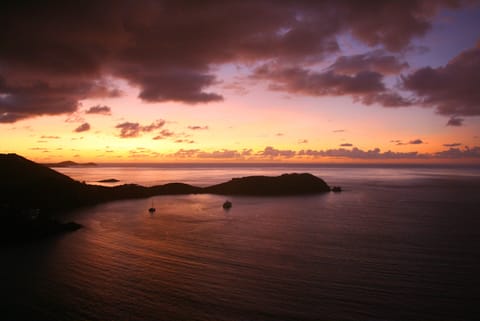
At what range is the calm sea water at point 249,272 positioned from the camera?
23.1m

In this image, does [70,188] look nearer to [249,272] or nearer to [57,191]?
[57,191]

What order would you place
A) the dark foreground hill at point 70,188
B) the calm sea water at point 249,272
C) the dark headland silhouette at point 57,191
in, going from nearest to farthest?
the calm sea water at point 249,272
the dark headland silhouette at point 57,191
the dark foreground hill at point 70,188

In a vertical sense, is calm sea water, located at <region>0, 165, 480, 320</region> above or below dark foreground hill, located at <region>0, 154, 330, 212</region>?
below

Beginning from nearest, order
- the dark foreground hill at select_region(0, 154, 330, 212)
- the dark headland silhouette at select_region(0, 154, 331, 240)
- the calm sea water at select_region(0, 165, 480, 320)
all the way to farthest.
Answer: the calm sea water at select_region(0, 165, 480, 320)
the dark headland silhouette at select_region(0, 154, 331, 240)
the dark foreground hill at select_region(0, 154, 330, 212)

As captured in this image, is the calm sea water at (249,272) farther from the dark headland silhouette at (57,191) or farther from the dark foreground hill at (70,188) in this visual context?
the dark foreground hill at (70,188)

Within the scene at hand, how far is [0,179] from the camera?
88188 millimetres

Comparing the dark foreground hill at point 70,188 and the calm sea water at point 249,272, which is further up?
the dark foreground hill at point 70,188

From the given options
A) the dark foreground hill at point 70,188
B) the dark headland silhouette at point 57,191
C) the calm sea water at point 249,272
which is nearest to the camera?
the calm sea water at point 249,272

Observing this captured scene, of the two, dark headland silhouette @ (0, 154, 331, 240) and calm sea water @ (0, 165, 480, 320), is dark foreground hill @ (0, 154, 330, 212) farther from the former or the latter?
calm sea water @ (0, 165, 480, 320)

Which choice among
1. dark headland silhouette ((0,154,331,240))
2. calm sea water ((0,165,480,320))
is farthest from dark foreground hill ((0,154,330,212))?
calm sea water ((0,165,480,320))

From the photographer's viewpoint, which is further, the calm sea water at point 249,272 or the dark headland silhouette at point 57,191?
the dark headland silhouette at point 57,191

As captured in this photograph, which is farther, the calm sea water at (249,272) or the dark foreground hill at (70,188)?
the dark foreground hill at (70,188)

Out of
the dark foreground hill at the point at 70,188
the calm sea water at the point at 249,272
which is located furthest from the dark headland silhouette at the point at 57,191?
A: the calm sea water at the point at 249,272

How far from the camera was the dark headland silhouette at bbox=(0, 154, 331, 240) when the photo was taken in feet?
171
